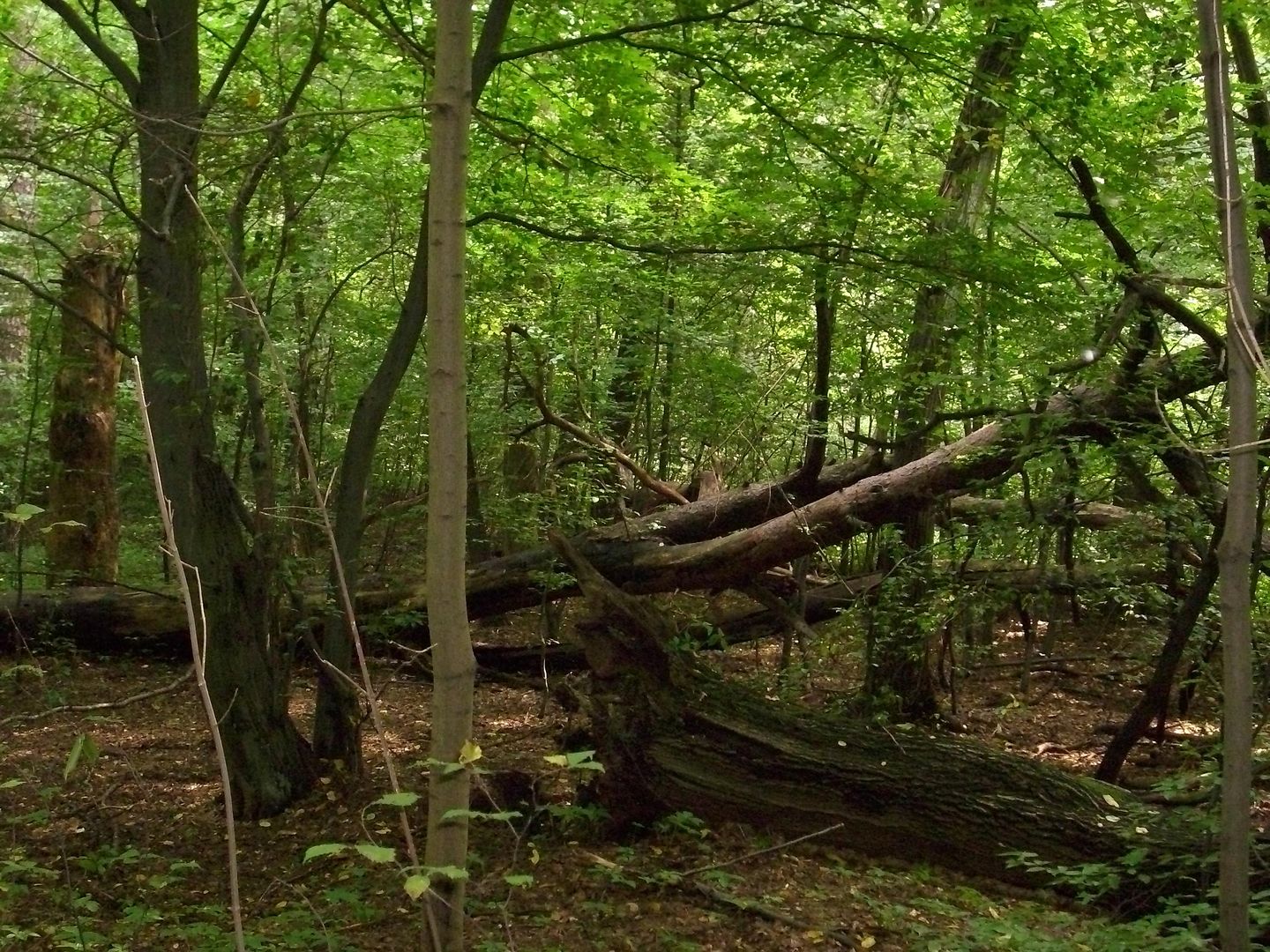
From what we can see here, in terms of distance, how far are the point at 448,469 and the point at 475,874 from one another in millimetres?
3304

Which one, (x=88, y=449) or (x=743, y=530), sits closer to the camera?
(x=743, y=530)

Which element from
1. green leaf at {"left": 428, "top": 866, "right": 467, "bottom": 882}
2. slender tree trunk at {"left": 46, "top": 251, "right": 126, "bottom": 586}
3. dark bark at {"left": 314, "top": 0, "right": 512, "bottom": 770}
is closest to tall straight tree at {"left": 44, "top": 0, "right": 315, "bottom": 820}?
dark bark at {"left": 314, "top": 0, "right": 512, "bottom": 770}

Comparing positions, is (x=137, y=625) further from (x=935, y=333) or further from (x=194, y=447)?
(x=935, y=333)

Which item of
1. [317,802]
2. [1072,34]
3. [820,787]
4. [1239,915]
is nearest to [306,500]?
[317,802]

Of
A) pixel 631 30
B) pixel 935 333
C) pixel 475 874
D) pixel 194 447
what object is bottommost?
pixel 475 874

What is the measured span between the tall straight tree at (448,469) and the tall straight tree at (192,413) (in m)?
3.27

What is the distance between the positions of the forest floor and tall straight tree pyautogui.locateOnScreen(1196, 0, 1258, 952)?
4.27ft

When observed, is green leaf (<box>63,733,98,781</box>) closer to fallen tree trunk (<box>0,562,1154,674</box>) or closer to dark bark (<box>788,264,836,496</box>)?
dark bark (<box>788,264,836,496</box>)

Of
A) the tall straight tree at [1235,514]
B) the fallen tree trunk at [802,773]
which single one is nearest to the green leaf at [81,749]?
the tall straight tree at [1235,514]

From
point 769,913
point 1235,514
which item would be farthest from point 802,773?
point 1235,514

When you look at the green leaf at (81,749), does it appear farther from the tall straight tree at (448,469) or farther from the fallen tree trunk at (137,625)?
the fallen tree trunk at (137,625)

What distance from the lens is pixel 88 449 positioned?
978 cm

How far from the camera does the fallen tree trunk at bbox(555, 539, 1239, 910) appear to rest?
521 cm

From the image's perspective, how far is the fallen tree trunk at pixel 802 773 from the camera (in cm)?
521
